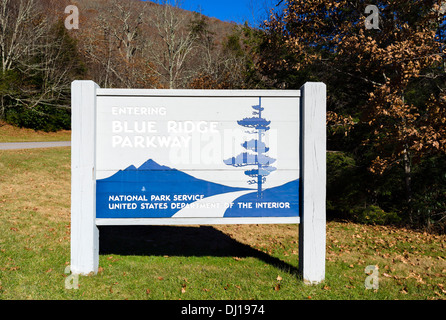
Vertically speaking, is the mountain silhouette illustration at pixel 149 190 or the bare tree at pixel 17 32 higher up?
the bare tree at pixel 17 32

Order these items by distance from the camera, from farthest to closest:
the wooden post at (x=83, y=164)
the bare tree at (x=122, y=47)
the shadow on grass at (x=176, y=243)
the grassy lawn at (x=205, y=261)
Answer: the bare tree at (x=122, y=47) < the shadow on grass at (x=176, y=243) < the wooden post at (x=83, y=164) < the grassy lawn at (x=205, y=261)

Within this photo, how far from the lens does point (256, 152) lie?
171 inches

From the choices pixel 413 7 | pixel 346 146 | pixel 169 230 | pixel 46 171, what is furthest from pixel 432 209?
pixel 46 171

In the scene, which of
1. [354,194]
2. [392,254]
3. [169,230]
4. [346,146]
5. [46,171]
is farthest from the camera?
[46,171]

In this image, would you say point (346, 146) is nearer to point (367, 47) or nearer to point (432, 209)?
point (432, 209)

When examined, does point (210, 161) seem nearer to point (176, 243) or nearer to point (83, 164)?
point (83, 164)

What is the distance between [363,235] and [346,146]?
4134 millimetres

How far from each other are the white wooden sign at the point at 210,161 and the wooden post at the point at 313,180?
1cm

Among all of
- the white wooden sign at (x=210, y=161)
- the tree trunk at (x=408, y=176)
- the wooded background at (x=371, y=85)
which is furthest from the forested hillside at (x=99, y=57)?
the white wooden sign at (x=210, y=161)

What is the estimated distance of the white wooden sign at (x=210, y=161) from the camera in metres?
4.28

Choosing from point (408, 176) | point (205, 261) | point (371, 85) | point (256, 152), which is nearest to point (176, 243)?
point (205, 261)

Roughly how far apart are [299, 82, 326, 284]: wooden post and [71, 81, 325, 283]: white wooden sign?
13 mm

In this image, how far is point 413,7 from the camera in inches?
368

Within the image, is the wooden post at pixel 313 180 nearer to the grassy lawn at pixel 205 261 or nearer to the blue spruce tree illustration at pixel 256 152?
the grassy lawn at pixel 205 261
